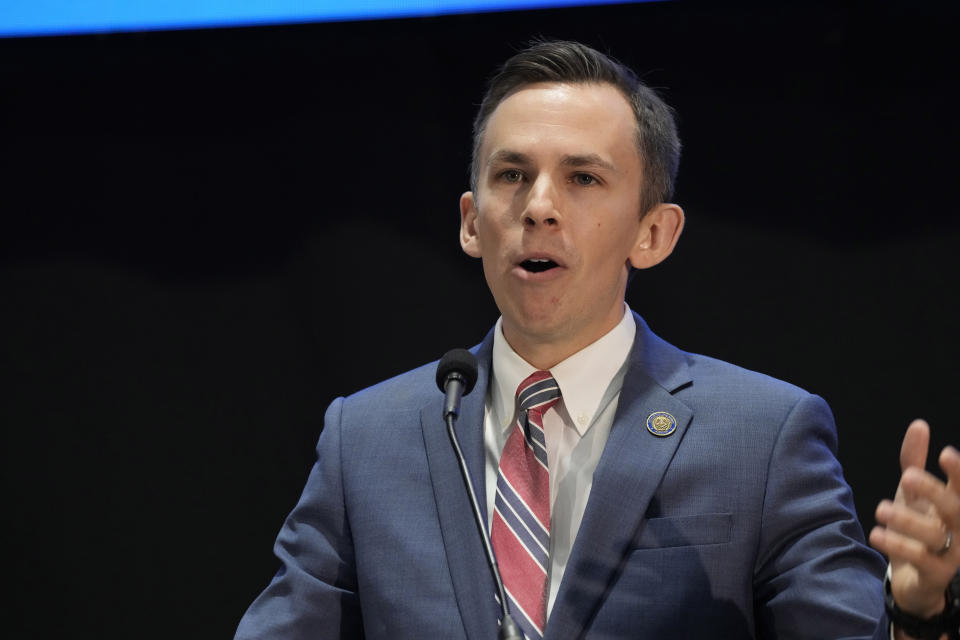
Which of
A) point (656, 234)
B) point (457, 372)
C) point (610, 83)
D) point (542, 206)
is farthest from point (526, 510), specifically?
point (610, 83)

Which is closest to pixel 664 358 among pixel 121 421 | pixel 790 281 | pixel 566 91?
pixel 566 91

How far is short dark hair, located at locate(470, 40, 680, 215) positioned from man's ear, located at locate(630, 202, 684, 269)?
0.02m

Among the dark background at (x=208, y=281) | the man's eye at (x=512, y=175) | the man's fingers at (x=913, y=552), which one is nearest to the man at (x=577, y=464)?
the man's eye at (x=512, y=175)

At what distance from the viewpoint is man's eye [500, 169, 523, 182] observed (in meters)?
2.08

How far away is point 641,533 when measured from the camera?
1.83 meters

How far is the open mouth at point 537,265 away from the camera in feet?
6.69

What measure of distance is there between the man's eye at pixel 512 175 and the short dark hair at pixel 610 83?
0.11m

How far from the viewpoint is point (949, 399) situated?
8.99 ft

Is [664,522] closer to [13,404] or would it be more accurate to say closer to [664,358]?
[664,358]

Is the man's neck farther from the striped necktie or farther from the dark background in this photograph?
the dark background

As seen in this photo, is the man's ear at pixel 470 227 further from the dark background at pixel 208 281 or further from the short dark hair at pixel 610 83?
the dark background at pixel 208 281

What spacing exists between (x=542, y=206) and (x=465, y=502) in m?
0.58

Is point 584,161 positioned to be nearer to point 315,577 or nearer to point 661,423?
point 661,423

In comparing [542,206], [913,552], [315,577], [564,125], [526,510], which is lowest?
[315,577]
